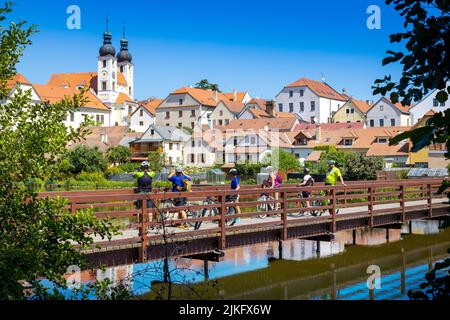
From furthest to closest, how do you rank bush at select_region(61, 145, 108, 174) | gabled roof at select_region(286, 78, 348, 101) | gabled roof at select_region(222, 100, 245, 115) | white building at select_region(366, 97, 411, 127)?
gabled roof at select_region(222, 100, 245, 115) → gabled roof at select_region(286, 78, 348, 101) → white building at select_region(366, 97, 411, 127) → bush at select_region(61, 145, 108, 174)

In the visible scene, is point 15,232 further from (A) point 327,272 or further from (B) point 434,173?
(B) point 434,173

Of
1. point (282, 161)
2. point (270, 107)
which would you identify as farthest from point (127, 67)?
point (282, 161)

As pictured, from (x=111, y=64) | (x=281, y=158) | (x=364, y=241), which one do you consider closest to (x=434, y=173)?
(x=281, y=158)

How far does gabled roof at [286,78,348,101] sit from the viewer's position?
4274 inches

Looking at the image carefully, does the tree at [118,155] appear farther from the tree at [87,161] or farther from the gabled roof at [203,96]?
the gabled roof at [203,96]

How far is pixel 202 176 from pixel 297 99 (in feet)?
163

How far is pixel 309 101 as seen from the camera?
10850 centimetres

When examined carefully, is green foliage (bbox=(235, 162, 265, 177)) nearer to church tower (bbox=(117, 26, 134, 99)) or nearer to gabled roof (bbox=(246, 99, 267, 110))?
gabled roof (bbox=(246, 99, 267, 110))

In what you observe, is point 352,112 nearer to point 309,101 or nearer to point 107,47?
point 309,101

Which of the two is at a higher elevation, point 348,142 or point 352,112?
point 352,112

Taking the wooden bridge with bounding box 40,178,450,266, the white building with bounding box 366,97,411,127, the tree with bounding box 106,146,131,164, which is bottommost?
the wooden bridge with bounding box 40,178,450,266

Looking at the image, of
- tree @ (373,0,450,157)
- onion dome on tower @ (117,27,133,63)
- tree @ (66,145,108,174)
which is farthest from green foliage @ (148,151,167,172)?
onion dome on tower @ (117,27,133,63)

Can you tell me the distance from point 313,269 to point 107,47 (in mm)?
138960

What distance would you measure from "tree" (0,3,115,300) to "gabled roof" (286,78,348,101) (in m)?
103
